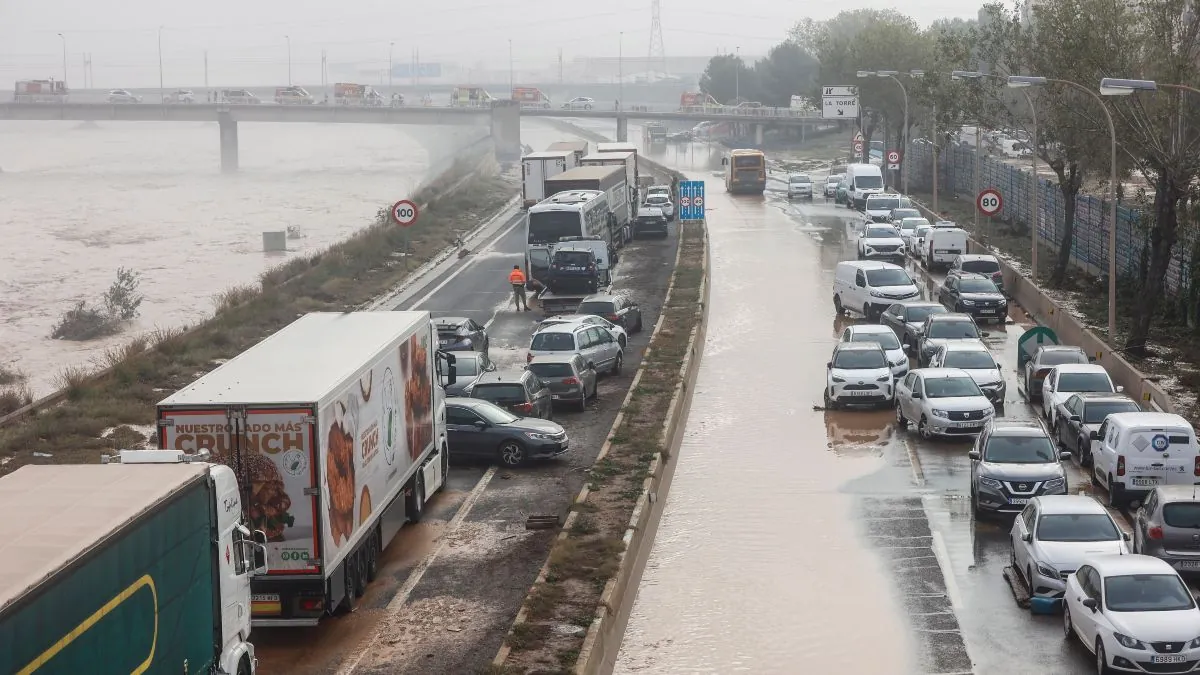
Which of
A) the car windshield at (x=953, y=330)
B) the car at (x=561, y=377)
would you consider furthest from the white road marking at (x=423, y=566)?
the car windshield at (x=953, y=330)

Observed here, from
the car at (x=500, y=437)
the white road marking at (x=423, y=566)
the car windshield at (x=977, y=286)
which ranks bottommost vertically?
the white road marking at (x=423, y=566)

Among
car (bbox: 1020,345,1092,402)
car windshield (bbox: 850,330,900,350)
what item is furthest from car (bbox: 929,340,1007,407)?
car windshield (bbox: 850,330,900,350)

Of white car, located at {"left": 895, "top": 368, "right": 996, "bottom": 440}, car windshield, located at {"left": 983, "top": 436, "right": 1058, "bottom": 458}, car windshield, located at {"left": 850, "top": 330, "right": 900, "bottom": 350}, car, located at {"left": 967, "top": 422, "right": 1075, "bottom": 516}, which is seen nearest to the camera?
car, located at {"left": 967, "top": 422, "right": 1075, "bottom": 516}

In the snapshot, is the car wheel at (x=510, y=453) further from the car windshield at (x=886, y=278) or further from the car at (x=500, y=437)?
the car windshield at (x=886, y=278)

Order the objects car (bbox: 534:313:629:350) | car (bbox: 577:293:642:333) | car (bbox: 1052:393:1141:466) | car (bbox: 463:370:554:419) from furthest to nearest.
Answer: car (bbox: 577:293:642:333) → car (bbox: 534:313:629:350) → car (bbox: 463:370:554:419) → car (bbox: 1052:393:1141:466)

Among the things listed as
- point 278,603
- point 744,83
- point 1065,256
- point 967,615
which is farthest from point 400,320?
point 744,83

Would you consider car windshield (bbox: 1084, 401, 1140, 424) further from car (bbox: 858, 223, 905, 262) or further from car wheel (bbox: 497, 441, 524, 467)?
car (bbox: 858, 223, 905, 262)

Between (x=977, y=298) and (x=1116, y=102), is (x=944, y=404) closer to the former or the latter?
→ (x=1116, y=102)

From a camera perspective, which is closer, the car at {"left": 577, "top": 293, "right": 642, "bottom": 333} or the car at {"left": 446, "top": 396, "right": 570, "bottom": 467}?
the car at {"left": 446, "top": 396, "right": 570, "bottom": 467}

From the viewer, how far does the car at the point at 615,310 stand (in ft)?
136

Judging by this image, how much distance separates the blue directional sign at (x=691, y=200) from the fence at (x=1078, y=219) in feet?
45.7

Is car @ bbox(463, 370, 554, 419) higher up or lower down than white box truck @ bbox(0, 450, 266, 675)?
lower down

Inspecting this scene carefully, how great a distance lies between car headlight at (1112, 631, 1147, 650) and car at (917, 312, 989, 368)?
64.4ft

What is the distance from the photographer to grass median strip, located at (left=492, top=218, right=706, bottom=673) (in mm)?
16578
